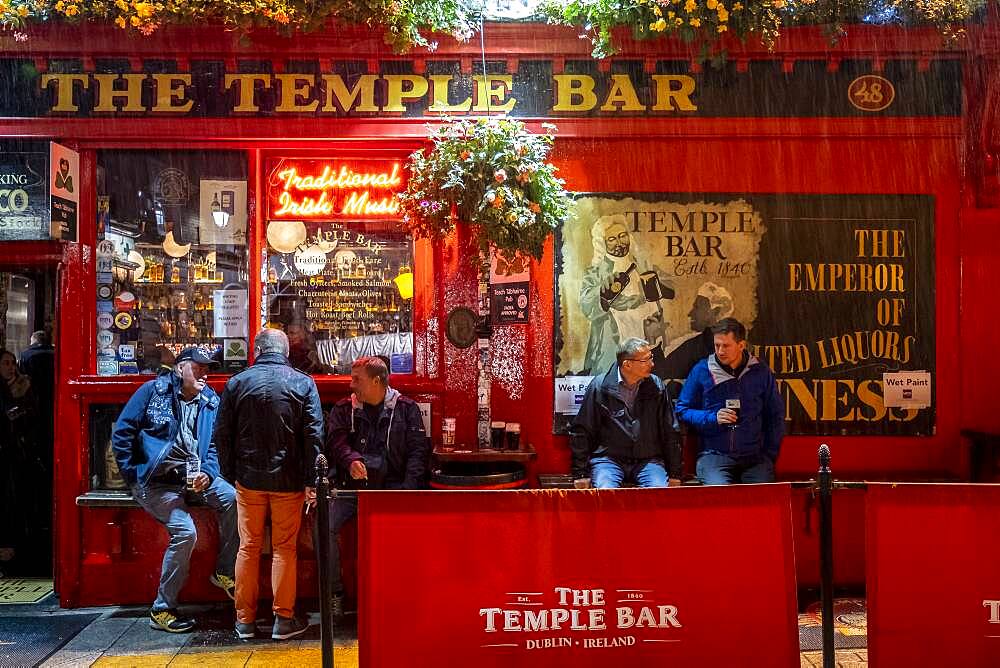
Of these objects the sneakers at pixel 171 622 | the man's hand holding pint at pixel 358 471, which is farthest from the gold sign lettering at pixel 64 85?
the sneakers at pixel 171 622

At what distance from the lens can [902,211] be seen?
7031 mm

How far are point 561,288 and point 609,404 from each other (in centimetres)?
120

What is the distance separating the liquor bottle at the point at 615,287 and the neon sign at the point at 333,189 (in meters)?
2.07

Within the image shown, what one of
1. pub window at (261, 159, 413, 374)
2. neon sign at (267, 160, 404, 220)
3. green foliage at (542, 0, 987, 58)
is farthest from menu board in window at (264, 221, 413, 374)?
green foliage at (542, 0, 987, 58)

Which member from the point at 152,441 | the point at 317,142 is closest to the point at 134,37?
the point at 317,142

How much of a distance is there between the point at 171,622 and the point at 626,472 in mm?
3814

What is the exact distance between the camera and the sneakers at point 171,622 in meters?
6.02

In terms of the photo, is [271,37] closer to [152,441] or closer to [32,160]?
[32,160]

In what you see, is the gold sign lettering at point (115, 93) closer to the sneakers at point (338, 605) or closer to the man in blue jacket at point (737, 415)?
the sneakers at point (338, 605)

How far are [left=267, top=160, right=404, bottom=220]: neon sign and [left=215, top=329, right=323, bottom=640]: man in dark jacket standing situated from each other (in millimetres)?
1607

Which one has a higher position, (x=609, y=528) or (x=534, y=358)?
(x=534, y=358)

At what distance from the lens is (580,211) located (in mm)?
7043

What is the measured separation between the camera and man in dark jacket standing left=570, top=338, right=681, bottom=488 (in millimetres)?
6410

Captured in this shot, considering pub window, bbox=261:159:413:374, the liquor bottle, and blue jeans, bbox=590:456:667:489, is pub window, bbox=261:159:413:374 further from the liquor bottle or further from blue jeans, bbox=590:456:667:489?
blue jeans, bbox=590:456:667:489
